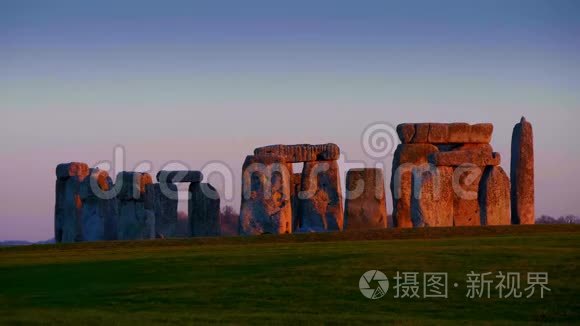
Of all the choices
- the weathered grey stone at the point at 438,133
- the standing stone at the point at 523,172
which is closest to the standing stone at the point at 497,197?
the standing stone at the point at 523,172

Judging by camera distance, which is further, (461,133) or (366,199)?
(461,133)

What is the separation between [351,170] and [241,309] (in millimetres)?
20206

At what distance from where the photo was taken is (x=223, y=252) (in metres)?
28.6

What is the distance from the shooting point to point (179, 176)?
→ 4281cm

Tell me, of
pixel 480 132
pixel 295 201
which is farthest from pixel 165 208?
pixel 480 132

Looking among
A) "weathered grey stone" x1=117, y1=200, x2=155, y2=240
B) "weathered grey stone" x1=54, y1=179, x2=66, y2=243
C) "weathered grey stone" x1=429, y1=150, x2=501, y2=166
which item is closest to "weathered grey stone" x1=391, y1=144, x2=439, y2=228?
"weathered grey stone" x1=429, y1=150, x2=501, y2=166

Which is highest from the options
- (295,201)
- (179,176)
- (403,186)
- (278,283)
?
(179,176)

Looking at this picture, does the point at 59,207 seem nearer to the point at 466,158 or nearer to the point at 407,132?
the point at 407,132

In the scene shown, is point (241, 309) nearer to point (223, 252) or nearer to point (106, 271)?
point (106, 271)

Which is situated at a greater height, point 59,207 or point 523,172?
point 523,172

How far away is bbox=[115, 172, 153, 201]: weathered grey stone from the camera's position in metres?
43.2

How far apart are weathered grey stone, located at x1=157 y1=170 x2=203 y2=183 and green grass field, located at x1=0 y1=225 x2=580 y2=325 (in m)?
12.0

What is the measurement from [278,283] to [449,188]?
1753 centimetres

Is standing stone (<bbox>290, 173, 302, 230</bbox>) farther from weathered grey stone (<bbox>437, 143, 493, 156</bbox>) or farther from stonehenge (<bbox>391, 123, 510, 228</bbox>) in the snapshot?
weathered grey stone (<bbox>437, 143, 493, 156</bbox>)
